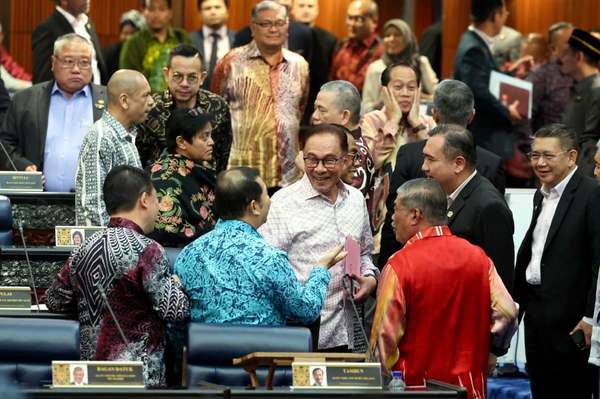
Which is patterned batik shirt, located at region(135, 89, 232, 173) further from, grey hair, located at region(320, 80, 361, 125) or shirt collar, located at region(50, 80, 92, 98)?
grey hair, located at region(320, 80, 361, 125)

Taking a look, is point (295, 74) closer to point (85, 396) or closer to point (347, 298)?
point (347, 298)

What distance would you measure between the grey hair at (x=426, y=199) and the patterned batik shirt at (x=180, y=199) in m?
1.38

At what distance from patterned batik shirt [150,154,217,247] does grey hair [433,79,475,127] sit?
128cm

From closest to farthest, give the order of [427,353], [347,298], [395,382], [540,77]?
1. [395,382]
2. [427,353]
3. [347,298]
4. [540,77]

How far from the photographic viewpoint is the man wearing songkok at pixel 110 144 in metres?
6.98

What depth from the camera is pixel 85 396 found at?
4695 millimetres

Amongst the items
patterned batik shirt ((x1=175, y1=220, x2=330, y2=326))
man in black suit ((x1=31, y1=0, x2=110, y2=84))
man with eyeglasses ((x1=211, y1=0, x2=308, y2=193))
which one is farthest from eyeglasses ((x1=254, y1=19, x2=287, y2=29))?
patterned batik shirt ((x1=175, y1=220, x2=330, y2=326))

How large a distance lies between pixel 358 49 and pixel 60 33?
2.37 metres

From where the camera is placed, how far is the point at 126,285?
532 cm

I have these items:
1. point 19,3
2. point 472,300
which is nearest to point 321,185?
point 472,300

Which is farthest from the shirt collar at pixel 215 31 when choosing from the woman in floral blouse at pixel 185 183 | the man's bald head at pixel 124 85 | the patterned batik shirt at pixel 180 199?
the patterned batik shirt at pixel 180 199

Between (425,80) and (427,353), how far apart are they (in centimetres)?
467

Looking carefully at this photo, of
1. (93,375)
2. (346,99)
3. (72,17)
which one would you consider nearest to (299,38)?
(72,17)

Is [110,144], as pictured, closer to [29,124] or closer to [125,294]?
[29,124]
